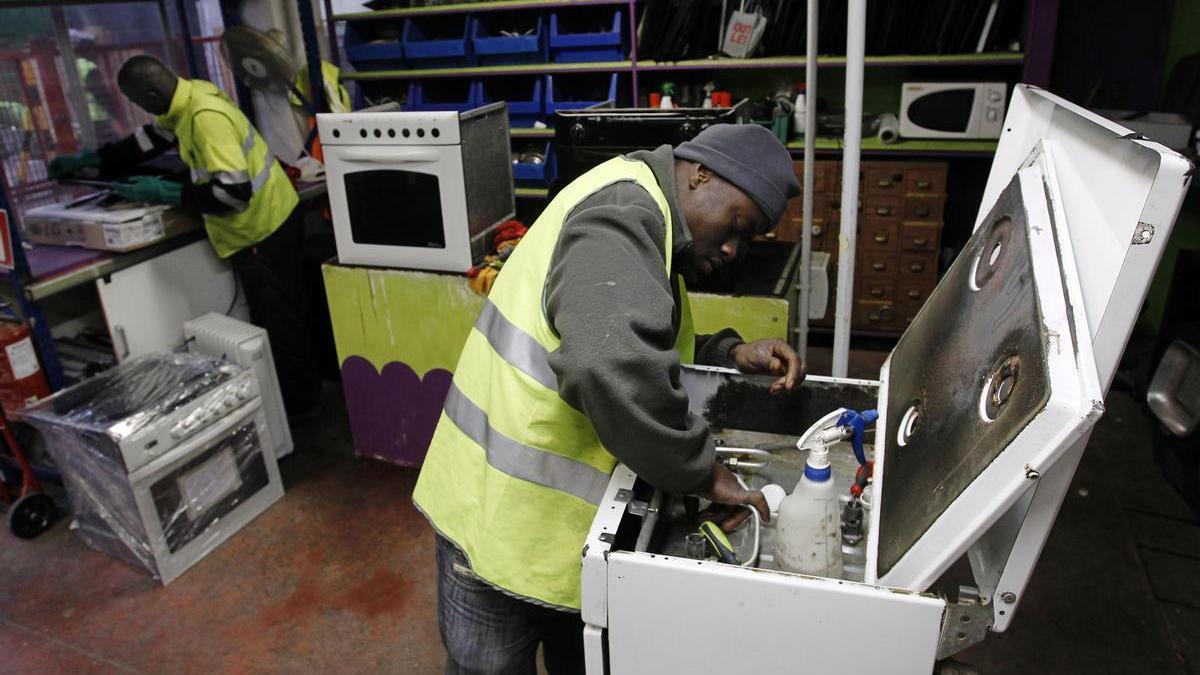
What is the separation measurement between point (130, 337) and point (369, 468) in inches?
36.7

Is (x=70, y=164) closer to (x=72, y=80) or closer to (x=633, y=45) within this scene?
A: (x=72, y=80)

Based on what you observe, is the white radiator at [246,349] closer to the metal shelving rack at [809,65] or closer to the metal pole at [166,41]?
the metal shelving rack at [809,65]

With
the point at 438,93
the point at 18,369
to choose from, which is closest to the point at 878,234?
the point at 438,93

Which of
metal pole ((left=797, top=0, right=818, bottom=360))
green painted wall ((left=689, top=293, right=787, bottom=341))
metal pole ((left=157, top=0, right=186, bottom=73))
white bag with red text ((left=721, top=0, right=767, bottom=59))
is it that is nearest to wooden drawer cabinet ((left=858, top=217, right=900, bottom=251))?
white bag with red text ((left=721, top=0, right=767, bottom=59))

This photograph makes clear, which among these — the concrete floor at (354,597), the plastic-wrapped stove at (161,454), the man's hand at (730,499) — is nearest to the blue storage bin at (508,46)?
the plastic-wrapped stove at (161,454)

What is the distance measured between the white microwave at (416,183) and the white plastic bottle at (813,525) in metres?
1.65

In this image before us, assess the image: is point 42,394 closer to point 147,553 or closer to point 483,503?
point 147,553

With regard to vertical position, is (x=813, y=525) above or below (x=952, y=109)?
below

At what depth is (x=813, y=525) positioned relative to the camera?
3.29 feet

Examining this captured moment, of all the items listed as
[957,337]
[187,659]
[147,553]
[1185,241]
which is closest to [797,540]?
[957,337]

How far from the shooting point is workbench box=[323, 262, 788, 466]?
2.57m

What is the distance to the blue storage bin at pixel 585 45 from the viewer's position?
3834 mm

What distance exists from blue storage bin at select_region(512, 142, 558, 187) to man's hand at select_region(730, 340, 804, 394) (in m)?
2.57

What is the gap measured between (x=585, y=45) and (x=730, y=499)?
3.28 meters
